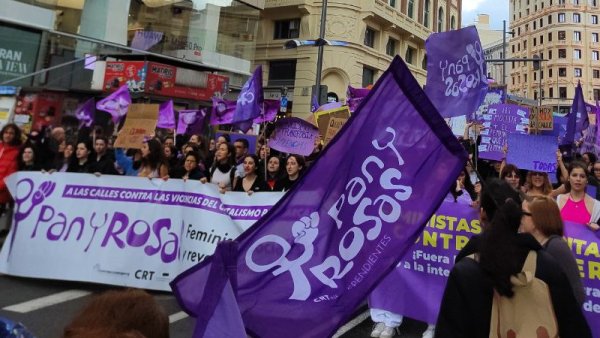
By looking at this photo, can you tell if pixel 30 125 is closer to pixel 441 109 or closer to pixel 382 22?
pixel 441 109

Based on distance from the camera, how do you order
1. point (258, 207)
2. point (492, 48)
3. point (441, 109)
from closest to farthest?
point (258, 207), point (441, 109), point (492, 48)

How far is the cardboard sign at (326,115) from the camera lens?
973 cm

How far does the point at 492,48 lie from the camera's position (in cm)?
8138

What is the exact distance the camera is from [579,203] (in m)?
4.80

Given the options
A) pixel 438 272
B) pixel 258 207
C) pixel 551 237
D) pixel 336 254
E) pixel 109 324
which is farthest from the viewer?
pixel 258 207

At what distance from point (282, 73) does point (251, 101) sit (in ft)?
74.3

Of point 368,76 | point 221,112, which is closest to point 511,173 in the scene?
point 221,112

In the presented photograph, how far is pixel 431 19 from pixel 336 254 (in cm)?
3781

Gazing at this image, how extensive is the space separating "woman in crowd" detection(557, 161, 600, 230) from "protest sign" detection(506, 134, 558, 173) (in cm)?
114

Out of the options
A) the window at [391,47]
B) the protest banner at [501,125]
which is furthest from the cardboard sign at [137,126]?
the window at [391,47]

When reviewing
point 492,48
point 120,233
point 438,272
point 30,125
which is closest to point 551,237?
point 438,272

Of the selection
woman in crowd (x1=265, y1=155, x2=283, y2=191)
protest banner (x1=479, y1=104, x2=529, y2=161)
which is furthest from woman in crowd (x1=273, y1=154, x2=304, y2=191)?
protest banner (x1=479, y1=104, x2=529, y2=161)

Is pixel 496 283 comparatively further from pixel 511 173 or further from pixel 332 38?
pixel 332 38

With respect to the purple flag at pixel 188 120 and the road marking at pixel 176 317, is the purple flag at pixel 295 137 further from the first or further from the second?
the purple flag at pixel 188 120
